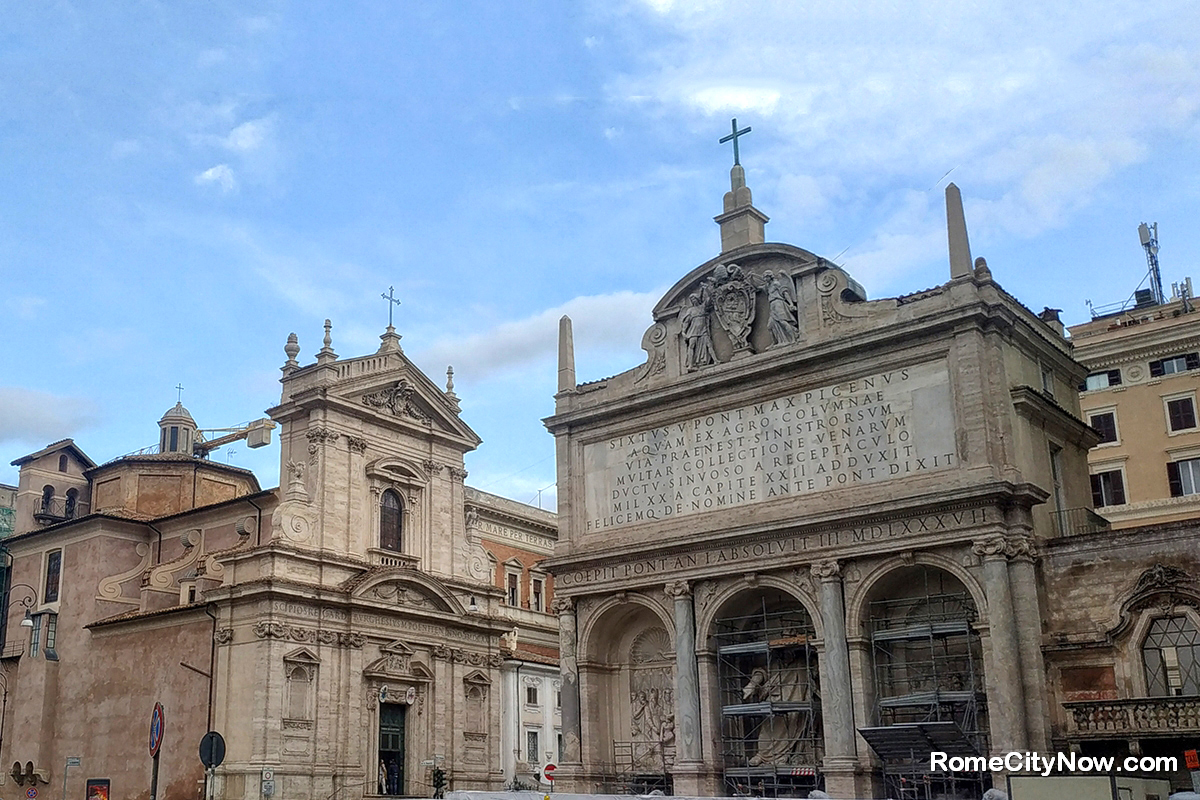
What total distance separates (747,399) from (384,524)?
63.6 feet

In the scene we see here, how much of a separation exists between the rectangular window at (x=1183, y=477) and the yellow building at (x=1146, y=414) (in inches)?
1.4

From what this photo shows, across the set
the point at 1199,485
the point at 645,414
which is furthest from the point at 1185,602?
the point at 1199,485

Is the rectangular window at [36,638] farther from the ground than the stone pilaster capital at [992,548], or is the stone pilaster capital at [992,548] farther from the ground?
the rectangular window at [36,638]

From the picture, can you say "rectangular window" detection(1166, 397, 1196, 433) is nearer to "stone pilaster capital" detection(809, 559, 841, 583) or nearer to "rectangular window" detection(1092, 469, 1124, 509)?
"rectangular window" detection(1092, 469, 1124, 509)

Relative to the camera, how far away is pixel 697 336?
35562mm

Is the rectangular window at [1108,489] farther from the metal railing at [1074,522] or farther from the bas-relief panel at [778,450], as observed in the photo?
the bas-relief panel at [778,450]

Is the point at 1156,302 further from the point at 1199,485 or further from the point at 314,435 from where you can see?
the point at 314,435

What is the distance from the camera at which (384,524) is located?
48.1 m

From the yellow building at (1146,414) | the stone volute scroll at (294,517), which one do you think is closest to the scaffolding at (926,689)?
the yellow building at (1146,414)

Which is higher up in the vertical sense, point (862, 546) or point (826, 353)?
point (826, 353)

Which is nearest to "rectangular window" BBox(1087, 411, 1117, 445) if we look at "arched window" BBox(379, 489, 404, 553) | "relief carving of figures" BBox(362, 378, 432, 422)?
"relief carving of figures" BBox(362, 378, 432, 422)

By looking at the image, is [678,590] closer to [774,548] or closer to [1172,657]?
[774,548]

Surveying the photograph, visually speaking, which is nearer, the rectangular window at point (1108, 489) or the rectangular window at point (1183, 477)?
the rectangular window at point (1183, 477)

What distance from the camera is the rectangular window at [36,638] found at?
50.2 meters
